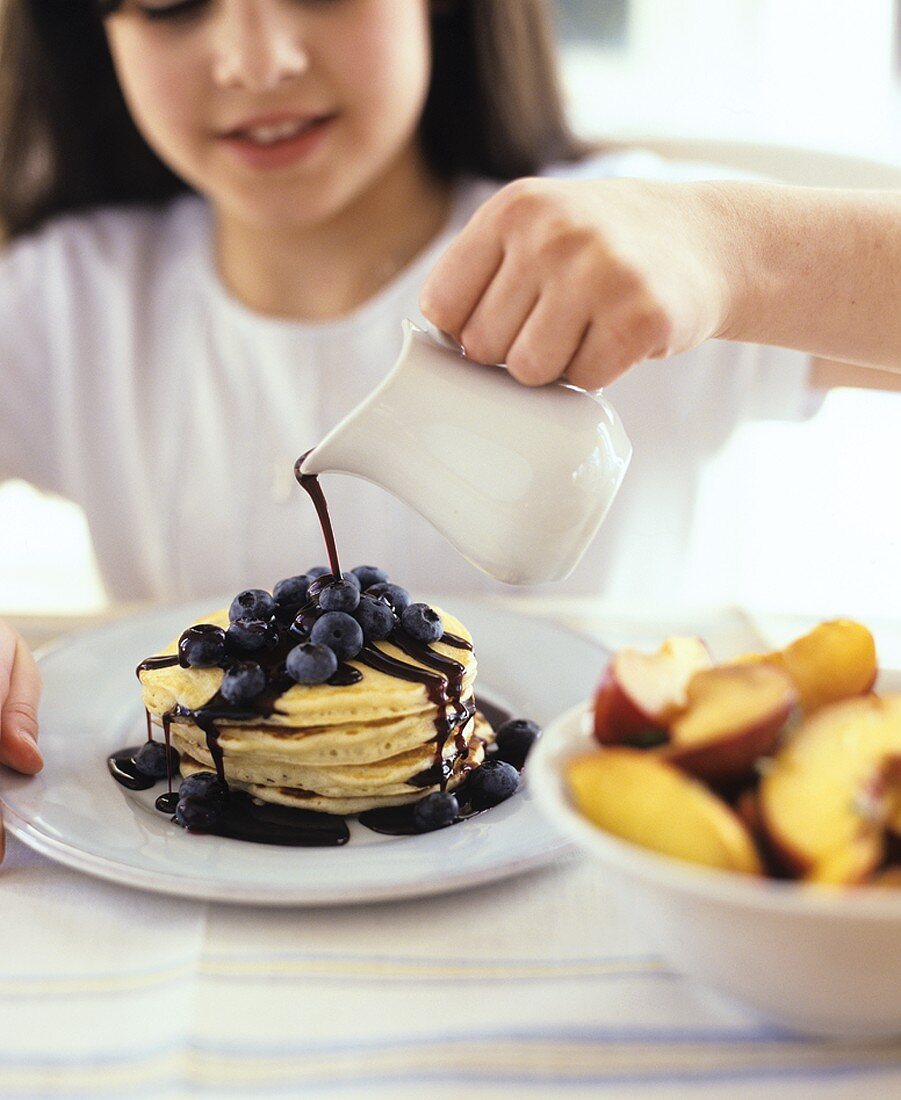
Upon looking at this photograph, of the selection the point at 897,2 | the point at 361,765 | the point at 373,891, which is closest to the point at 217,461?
the point at 361,765

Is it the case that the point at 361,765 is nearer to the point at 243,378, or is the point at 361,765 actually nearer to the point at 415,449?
the point at 415,449

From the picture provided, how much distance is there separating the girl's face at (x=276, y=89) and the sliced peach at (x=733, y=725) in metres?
1.08

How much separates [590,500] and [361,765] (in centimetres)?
27

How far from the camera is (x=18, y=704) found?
0.90 metres

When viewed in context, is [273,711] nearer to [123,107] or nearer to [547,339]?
[547,339]

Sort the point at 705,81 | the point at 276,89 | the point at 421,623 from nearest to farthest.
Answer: the point at 421,623 < the point at 276,89 < the point at 705,81

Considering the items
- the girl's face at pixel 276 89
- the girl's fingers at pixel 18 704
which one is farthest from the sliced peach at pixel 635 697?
the girl's face at pixel 276 89

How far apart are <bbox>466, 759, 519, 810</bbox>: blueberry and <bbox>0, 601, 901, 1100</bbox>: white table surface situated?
0.10 metres

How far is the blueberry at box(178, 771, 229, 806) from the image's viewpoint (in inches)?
32.2

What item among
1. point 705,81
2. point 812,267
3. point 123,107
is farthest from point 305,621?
point 705,81

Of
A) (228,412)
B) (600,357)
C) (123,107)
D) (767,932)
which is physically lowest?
(228,412)

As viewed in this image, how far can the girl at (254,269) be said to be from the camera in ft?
4.81

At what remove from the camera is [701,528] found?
1.86 m

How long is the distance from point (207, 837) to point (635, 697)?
36cm
